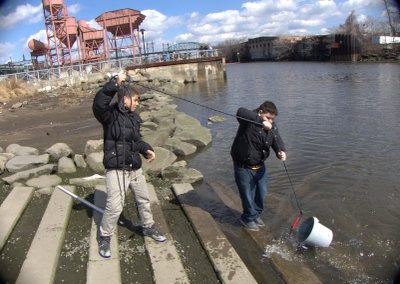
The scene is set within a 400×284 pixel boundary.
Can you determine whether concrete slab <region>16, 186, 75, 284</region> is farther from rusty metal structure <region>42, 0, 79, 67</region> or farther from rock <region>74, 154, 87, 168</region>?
rusty metal structure <region>42, 0, 79, 67</region>

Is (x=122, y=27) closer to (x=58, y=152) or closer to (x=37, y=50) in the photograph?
(x=37, y=50)

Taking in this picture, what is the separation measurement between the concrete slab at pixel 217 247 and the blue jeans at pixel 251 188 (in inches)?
21.4

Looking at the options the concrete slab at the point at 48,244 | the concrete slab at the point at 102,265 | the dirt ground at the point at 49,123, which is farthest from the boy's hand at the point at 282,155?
the dirt ground at the point at 49,123

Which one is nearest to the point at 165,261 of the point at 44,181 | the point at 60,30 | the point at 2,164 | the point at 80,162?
the point at 44,181

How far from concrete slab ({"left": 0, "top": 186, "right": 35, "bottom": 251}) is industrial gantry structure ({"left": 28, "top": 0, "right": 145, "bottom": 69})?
4806 cm

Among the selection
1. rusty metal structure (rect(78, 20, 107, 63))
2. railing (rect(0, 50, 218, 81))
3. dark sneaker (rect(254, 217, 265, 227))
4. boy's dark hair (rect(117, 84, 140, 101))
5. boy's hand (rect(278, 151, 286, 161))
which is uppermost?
rusty metal structure (rect(78, 20, 107, 63))

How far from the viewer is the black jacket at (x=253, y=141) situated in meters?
5.64

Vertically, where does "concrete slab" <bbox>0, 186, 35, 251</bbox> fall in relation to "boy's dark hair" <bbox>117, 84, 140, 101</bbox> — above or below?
below

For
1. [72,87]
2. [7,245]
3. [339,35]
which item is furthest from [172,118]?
[339,35]

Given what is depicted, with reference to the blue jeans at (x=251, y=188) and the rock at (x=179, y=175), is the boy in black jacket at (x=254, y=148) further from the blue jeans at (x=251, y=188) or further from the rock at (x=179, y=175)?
the rock at (x=179, y=175)

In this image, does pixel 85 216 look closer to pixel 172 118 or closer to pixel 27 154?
pixel 27 154

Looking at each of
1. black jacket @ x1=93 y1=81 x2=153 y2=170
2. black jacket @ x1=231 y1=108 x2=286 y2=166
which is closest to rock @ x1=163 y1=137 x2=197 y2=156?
black jacket @ x1=231 y1=108 x2=286 y2=166

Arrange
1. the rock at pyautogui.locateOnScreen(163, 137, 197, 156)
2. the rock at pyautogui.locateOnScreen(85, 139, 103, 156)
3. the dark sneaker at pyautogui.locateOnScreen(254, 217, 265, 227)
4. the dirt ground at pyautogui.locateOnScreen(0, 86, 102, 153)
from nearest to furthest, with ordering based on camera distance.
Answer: the dark sneaker at pyautogui.locateOnScreen(254, 217, 265, 227)
the rock at pyautogui.locateOnScreen(85, 139, 103, 156)
the rock at pyautogui.locateOnScreen(163, 137, 197, 156)
the dirt ground at pyautogui.locateOnScreen(0, 86, 102, 153)

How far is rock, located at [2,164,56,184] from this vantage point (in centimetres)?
771
